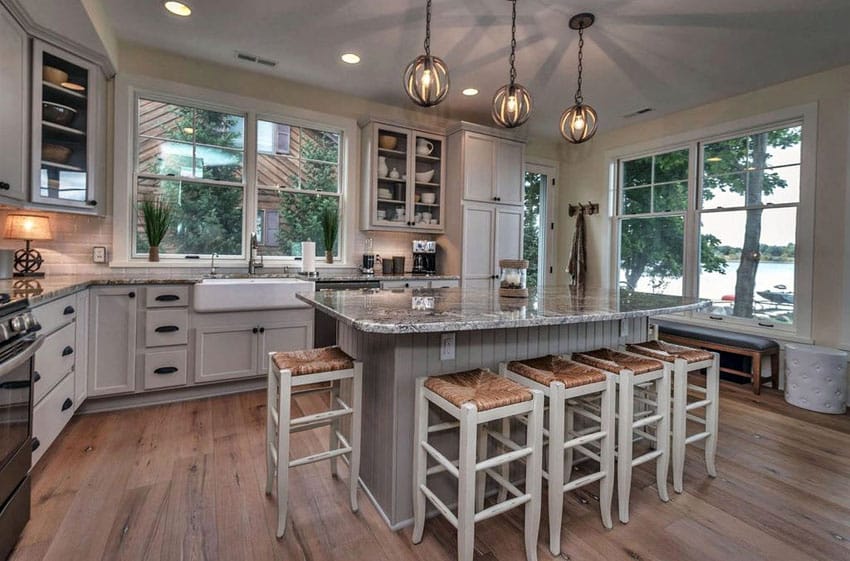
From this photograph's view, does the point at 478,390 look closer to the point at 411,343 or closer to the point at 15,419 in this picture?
the point at 411,343

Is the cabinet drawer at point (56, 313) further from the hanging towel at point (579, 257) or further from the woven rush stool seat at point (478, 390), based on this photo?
the hanging towel at point (579, 257)

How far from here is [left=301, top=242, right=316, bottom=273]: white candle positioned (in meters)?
3.89

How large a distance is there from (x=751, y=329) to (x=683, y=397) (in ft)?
9.01

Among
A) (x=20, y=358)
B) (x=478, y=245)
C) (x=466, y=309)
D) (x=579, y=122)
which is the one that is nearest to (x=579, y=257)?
(x=478, y=245)

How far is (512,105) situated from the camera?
2.52 metres

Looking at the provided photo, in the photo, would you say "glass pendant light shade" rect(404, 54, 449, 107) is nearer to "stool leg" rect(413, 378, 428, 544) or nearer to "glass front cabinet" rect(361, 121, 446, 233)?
"stool leg" rect(413, 378, 428, 544)

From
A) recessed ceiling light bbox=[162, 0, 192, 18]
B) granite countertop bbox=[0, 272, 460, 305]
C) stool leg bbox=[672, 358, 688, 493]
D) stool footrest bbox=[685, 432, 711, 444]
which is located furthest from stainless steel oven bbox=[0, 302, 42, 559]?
stool footrest bbox=[685, 432, 711, 444]

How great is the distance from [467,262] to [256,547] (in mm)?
3304

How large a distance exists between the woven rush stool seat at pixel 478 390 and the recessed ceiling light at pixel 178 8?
2.97 m

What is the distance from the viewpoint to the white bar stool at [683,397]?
2.09 meters

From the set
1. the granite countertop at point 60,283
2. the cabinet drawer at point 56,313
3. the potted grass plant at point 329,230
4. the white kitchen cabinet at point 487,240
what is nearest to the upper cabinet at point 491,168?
the white kitchen cabinet at point 487,240

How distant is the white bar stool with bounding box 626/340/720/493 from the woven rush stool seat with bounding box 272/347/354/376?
1559 mm

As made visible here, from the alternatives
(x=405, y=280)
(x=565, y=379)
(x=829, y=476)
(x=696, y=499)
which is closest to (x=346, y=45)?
(x=405, y=280)

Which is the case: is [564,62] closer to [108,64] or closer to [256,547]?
[108,64]
